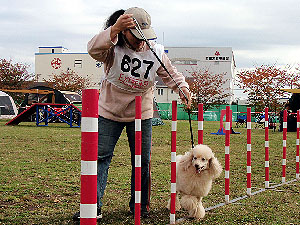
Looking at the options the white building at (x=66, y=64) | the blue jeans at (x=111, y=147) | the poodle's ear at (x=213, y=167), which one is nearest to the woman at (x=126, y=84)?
the blue jeans at (x=111, y=147)

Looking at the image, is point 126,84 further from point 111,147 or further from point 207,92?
point 207,92

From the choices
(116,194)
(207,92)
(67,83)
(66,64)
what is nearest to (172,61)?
(66,64)

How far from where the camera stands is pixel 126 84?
4.15m

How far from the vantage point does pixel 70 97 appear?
2825cm

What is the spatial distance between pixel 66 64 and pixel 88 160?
63.8m

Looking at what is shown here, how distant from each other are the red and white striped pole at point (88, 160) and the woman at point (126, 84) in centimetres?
147

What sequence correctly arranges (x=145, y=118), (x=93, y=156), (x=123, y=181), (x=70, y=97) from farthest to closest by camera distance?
1. (x=70, y=97)
2. (x=123, y=181)
3. (x=145, y=118)
4. (x=93, y=156)

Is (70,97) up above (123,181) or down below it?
above

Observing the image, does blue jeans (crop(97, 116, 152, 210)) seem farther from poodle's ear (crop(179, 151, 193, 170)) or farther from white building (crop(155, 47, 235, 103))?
white building (crop(155, 47, 235, 103))

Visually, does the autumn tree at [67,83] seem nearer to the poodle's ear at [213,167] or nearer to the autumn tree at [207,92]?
the autumn tree at [207,92]

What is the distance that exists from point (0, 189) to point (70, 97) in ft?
74.9

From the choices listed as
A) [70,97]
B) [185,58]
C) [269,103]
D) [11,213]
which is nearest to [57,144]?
[11,213]

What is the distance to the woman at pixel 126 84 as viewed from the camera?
4.00 m

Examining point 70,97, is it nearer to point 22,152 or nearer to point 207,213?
point 22,152
